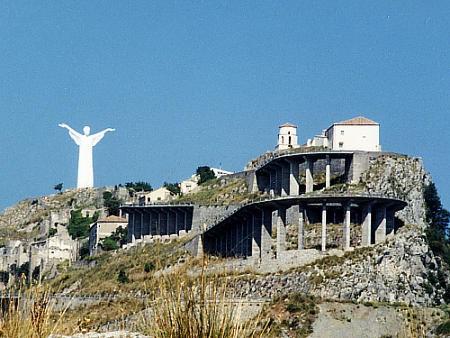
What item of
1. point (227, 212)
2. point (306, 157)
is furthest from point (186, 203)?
point (306, 157)

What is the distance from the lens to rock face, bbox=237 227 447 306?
5550 centimetres

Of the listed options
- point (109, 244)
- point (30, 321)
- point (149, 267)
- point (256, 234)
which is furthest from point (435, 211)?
point (30, 321)

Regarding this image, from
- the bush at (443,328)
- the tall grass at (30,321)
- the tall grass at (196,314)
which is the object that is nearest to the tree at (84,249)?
the bush at (443,328)

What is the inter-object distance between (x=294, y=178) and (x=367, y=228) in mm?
9250

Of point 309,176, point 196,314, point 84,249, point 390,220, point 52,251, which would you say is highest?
point 309,176

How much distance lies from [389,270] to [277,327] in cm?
965

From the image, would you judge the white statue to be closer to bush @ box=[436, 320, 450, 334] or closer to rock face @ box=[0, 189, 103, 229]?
rock face @ box=[0, 189, 103, 229]

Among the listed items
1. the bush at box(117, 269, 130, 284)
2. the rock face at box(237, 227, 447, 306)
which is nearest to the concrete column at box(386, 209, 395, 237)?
the rock face at box(237, 227, 447, 306)

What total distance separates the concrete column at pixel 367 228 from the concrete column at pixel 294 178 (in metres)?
8.23

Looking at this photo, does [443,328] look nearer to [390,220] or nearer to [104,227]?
[390,220]

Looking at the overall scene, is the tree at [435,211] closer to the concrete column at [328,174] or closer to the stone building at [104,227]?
the concrete column at [328,174]

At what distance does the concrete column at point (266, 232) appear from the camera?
61.4 m

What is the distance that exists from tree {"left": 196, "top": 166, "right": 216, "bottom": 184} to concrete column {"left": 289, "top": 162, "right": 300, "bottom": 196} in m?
25.0

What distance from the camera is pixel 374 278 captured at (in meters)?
56.8
